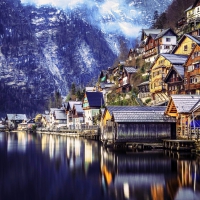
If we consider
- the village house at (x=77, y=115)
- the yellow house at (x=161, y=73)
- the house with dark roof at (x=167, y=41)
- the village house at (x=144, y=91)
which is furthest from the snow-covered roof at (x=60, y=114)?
the yellow house at (x=161, y=73)

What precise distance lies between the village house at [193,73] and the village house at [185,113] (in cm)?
1264

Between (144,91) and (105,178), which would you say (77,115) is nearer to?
(144,91)

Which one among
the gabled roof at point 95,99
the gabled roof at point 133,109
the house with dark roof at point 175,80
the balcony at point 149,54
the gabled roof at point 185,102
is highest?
the balcony at point 149,54

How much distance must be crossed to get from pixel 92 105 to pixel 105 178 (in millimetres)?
71147

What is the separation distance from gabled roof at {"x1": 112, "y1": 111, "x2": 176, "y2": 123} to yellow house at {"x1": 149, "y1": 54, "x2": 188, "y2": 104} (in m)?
19.2

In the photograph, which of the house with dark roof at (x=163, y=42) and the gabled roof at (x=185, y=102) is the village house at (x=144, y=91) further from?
the gabled roof at (x=185, y=102)

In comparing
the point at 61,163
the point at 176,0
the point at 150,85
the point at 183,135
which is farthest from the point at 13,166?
the point at 176,0

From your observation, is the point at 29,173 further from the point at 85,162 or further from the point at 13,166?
the point at 85,162

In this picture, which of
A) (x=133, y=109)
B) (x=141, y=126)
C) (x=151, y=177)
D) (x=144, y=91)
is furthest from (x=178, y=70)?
(x=151, y=177)

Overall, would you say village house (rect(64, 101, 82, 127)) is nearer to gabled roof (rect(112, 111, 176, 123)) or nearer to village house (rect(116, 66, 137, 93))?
village house (rect(116, 66, 137, 93))

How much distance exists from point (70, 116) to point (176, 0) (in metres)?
52.4

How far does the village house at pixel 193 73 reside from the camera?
60.4 meters

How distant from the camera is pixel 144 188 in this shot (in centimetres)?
2564

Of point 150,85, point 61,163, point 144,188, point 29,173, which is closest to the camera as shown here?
point 144,188
